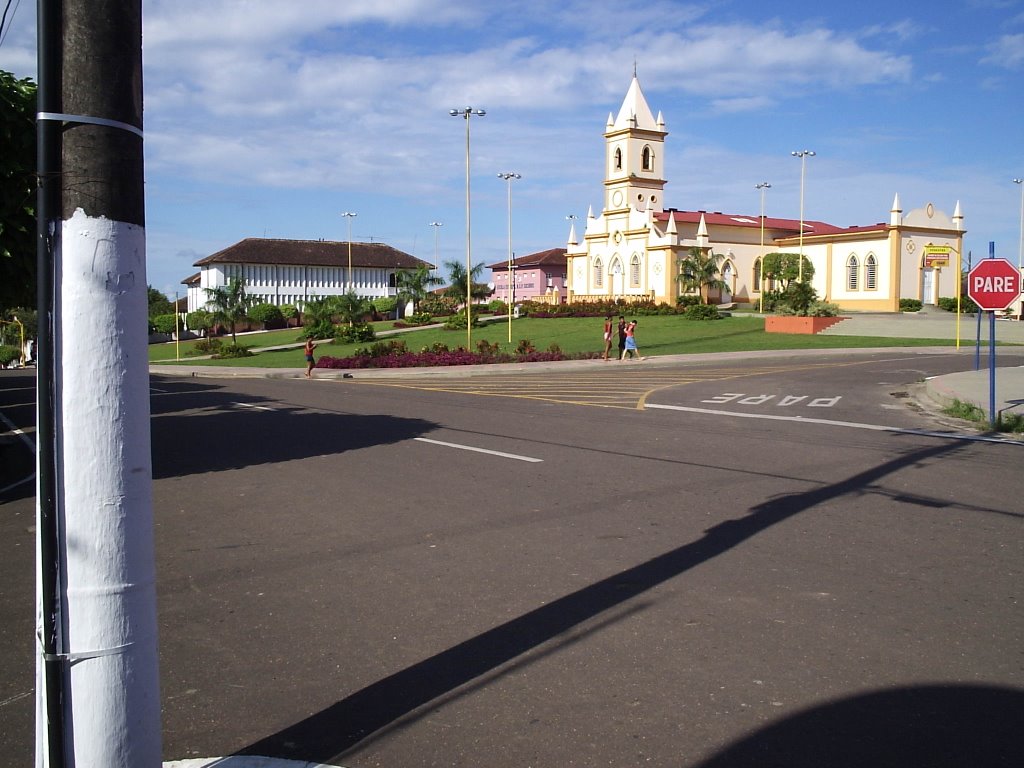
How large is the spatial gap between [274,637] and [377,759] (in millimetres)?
1686

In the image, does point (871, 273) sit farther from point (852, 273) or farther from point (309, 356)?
point (309, 356)

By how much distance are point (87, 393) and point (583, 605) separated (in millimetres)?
3613

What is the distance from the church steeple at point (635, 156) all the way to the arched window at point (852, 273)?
18967mm

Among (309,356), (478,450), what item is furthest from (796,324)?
(478,450)

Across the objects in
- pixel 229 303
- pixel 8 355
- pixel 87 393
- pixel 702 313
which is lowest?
pixel 8 355

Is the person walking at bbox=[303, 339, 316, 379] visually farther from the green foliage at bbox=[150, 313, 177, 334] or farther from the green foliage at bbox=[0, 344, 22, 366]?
the green foliage at bbox=[150, 313, 177, 334]

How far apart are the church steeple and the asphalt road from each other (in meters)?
69.1

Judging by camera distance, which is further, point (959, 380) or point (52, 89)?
point (959, 380)

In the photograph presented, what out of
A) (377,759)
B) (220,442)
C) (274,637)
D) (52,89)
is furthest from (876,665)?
(220,442)

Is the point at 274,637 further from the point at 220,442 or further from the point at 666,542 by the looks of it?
the point at 220,442

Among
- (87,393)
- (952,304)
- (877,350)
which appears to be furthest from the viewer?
(952,304)

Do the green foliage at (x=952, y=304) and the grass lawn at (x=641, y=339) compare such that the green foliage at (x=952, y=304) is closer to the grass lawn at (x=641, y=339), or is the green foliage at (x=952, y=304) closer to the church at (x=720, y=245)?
the church at (x=720, y=245)

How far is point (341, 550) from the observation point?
7.23 m

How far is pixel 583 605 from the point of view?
5.77 m
